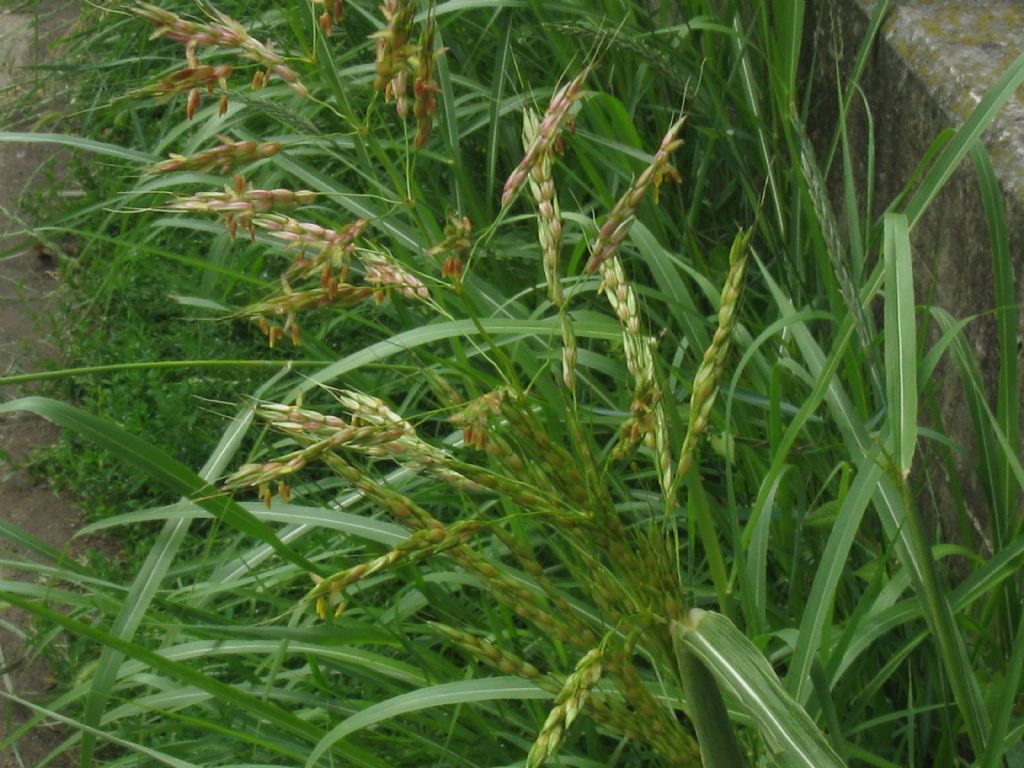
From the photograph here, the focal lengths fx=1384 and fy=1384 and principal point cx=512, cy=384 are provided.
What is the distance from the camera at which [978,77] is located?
1.76 metres

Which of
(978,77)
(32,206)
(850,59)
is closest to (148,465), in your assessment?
(978,77)

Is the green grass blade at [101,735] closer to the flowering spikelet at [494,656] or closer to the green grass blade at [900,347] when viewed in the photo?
the flowering spikelet at [494,656]

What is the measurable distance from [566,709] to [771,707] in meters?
0.13

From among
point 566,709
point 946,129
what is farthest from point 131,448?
point 946,129

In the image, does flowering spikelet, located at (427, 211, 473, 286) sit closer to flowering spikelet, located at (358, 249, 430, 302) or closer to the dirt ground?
flowering spikelet, located at (358, 249, 430, 302)

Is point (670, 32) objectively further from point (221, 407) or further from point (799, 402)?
point (221, 407)

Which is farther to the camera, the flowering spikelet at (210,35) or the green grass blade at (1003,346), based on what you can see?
the green grass blade at (1003,346)

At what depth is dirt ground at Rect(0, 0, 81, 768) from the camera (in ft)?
7.30

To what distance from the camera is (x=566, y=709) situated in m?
0.89

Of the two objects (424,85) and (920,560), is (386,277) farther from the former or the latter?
(920,560)

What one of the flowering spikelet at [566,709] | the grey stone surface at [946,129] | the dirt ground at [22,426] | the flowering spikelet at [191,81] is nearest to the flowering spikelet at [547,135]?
the flowering spikelet at [191,81]

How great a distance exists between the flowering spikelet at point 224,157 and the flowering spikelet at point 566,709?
1.46 ft

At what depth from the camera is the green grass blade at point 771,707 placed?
85 centimetres

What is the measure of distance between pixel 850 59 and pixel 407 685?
1156mm
